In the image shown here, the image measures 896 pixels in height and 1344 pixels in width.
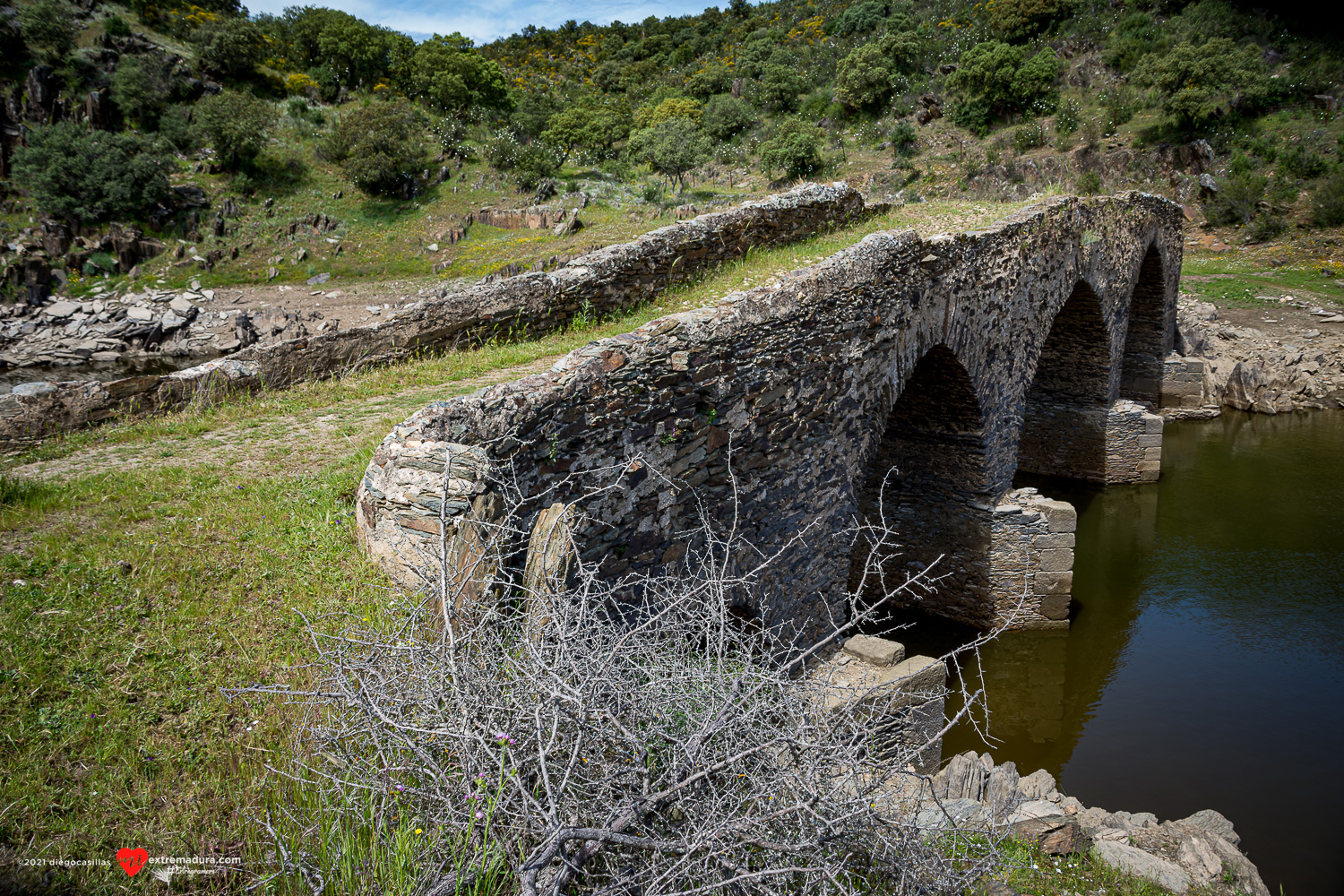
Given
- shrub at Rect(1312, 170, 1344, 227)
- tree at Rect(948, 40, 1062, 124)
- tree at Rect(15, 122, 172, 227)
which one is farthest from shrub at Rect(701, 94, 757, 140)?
shrub at Rect(1312, 170, 1344, 227)

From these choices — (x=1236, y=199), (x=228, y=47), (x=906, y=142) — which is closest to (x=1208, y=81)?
(x=1236, y=199)

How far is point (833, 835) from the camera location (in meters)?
2.60

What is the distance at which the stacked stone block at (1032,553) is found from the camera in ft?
33.7

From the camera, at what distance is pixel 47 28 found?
35.8 m

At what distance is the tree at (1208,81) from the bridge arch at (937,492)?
28977mm

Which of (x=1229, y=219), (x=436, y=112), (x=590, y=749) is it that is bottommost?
(x=590, y=749)

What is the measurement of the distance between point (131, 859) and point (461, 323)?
733 centimetres

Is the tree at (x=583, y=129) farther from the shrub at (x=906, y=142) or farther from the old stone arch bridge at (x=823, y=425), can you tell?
the old stone arch bridge at (x=823, y=425)

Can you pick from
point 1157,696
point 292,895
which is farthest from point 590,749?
point 1157,696

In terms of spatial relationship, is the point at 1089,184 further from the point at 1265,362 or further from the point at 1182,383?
the point at 1182,383

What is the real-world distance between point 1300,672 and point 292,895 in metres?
A: 11.7

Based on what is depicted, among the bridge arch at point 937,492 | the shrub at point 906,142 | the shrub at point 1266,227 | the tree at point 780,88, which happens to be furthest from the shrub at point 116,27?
the shrub at point 1266,227

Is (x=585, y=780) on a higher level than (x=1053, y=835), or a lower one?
higher

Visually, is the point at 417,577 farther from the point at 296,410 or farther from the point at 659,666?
the point at 296,410
